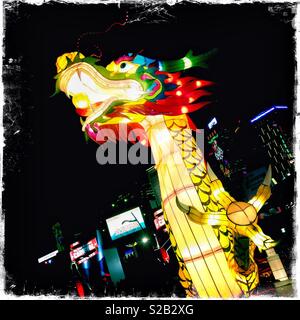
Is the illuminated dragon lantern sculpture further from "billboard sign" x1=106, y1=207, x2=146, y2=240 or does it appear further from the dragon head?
"billboard sign" x1=106, y1=207, x2=146, y2=240

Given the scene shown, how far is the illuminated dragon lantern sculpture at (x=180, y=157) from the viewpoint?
3.46m

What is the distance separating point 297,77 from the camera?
3984mm

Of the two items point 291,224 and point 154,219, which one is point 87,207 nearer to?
point 154,219

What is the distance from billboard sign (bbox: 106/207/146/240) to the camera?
53.0 feet

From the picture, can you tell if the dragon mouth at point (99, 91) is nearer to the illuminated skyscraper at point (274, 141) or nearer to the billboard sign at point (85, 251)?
the illuminated skyscraper at point (274, 141)

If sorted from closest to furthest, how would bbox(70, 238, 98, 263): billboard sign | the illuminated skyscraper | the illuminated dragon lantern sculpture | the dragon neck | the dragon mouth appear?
the illuminated dragon lantern sculpture
the dragon neck
the dragon mouth
the illuminated skyscraper
bbox(70, 238, 98, 263): billboard sign

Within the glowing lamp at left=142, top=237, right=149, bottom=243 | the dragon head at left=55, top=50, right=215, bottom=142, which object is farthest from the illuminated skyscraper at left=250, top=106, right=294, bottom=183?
the dragon head at left=55, top=50, right=215, bottom=142

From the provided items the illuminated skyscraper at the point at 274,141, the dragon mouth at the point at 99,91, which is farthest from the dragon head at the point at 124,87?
the illuminated skyscraper at the point at 274,141

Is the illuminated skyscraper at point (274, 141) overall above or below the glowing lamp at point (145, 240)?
above

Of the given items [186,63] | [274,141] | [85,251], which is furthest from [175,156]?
[85,251]

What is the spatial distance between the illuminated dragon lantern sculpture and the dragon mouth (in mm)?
11

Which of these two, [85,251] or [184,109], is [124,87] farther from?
[85,251]

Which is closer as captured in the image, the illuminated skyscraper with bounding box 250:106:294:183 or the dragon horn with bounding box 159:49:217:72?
the dragon horn with bounding box 159:49:217:72

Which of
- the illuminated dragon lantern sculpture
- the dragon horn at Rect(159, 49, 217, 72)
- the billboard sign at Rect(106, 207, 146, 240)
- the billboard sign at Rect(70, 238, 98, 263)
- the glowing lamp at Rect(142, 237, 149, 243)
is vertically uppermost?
the dragon horn at Rect(159, 49, 217, 72)
